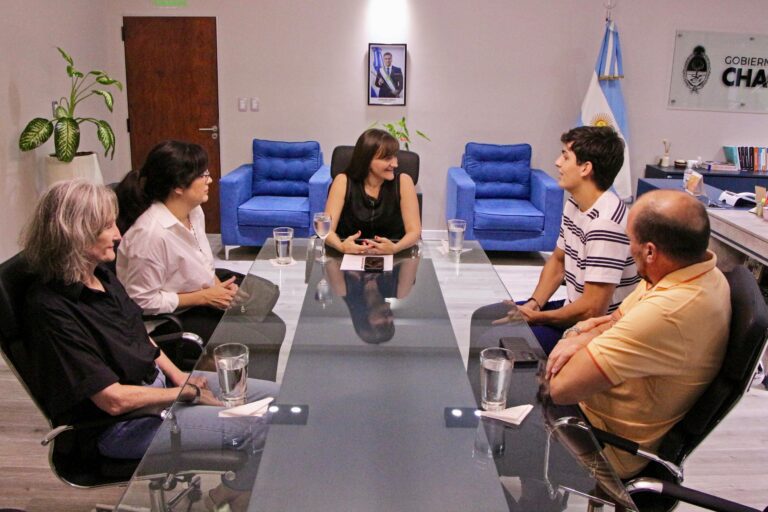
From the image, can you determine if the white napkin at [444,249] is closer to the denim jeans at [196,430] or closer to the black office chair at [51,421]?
the denim jeans at [196,430]

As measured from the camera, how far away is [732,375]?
151cm

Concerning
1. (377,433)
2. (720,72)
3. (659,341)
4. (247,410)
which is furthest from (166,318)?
(720,72)

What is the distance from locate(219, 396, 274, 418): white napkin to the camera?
1576mm

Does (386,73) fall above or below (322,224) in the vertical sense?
above

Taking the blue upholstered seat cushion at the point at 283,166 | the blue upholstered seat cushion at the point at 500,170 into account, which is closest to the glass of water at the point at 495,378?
the blue upholstered seat cushion at the point at 500,170

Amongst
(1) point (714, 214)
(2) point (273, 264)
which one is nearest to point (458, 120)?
(1) point (714, 214)

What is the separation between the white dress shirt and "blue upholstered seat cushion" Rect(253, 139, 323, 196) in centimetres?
309

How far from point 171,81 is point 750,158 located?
5.10 meters

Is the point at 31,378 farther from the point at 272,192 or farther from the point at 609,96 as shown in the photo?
the point at 609,96


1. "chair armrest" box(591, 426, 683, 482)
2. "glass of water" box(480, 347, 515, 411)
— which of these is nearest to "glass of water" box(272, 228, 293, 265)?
"glass of water" box(480, 347, 515, 411)

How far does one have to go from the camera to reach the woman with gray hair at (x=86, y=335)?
5.25ft

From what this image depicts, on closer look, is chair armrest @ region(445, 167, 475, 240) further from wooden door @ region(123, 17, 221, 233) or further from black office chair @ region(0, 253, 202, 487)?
black office chair @ region(0, 253, 202, 487)

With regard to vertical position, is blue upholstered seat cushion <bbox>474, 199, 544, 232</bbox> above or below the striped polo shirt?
below

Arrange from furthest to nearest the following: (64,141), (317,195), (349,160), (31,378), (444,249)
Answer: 1. (317,195)
2. (349,160)
3. (64,141)
4. (444,249)
5. (31,378)
